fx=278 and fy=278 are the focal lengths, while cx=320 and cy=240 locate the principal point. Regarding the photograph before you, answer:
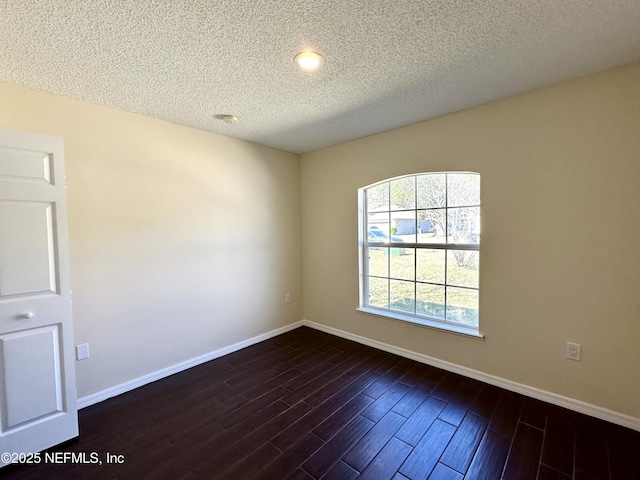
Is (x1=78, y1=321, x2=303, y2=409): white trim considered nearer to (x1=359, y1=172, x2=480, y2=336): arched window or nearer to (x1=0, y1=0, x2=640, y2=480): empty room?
(x1=0, y1=0, x2=640, y2=480): empty room

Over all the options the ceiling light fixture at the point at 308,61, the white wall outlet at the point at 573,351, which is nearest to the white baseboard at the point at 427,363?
the white wall outlet at the point at 573,351

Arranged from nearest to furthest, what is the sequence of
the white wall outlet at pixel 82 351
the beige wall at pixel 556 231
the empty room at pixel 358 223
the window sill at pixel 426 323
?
the empty room at pixel 358 223, the beige wall at pixel 556 231, the white wall outlet at pixel 82 351, the window sill at pixel 426 323

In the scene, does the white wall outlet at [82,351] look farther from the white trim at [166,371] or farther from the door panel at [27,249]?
the door panel at [27,249]

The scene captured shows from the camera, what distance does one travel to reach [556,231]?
2.11 metres

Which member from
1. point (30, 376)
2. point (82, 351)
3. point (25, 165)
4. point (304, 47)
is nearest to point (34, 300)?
point (30, 376)

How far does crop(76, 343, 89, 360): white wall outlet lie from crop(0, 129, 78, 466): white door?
419mm

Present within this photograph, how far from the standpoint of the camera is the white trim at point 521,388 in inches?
75.0

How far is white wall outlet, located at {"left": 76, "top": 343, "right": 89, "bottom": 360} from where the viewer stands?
7.22 ft

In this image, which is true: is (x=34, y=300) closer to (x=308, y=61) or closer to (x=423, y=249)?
(x=308, y=61)

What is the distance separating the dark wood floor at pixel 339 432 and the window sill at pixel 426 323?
0.41 metres

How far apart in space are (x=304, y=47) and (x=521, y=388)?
298 cm

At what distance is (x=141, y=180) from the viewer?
8.30ft

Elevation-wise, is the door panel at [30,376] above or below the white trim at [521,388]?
above

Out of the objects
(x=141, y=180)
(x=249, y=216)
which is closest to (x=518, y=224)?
(x=249, y=216)
